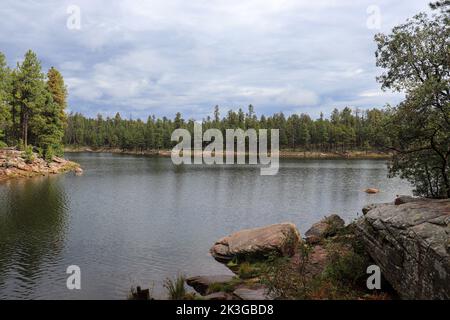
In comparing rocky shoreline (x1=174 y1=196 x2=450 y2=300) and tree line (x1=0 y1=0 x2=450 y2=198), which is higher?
tree line (x1=0 y1=0 x2=450 y2=198)

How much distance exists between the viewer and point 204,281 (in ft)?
65.8

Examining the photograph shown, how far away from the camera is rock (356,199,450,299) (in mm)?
12052

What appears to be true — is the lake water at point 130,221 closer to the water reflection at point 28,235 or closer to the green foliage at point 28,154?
the water reflection at point 28,235

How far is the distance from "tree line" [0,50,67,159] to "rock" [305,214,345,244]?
58.5m

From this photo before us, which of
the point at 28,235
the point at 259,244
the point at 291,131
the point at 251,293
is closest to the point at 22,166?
the point at 28,235

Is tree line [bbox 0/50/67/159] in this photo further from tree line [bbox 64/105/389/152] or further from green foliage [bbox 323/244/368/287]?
tree line [bbox 64/105/389/152]

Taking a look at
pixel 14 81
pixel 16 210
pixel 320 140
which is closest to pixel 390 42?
pixel 16 210

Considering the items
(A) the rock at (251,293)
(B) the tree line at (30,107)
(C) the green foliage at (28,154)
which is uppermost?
(B) the tree line at (30,107)

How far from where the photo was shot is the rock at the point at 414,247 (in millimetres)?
12052

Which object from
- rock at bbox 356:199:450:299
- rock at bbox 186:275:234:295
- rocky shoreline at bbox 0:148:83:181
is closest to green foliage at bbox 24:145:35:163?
rocky shoreline at bbox 0:148:83:181

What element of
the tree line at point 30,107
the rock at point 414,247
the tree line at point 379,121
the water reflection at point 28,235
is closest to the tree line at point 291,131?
the tree line at point 379,121

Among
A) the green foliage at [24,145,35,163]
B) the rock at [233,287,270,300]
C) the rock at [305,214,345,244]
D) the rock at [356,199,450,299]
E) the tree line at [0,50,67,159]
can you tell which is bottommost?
the rock at [233,287,270,300]
